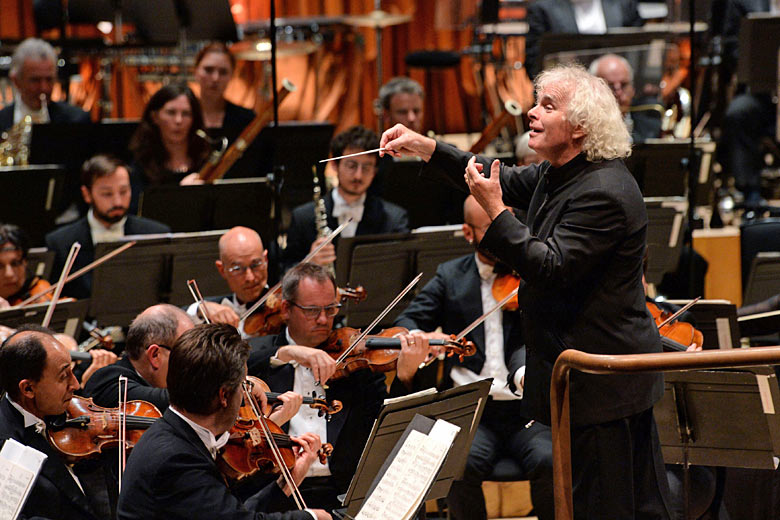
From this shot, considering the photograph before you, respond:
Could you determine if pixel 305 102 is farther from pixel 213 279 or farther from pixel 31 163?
pixel 213 279

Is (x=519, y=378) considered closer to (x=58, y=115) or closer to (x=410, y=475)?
(x=410, y=475)

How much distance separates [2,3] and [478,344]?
5871 mm

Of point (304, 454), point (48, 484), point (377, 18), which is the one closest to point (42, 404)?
point (48, 484)

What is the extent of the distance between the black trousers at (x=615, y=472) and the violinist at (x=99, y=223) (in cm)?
250

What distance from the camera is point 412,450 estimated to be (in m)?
2.48

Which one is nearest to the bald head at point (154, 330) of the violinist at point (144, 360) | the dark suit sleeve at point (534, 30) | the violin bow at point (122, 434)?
the violinist at point (144, 360)

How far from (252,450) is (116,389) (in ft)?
1.92

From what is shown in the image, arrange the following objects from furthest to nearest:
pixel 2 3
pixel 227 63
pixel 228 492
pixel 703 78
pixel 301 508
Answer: pixel 2 3
pixel 703 78
pixel 227 63
pixel 301 508
pixel 228 492

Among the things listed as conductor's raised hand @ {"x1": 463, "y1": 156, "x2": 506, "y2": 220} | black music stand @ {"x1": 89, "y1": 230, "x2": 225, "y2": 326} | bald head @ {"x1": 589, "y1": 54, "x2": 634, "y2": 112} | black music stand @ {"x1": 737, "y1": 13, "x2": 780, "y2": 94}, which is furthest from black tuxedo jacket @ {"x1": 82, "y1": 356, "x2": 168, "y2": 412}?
black music stand @ {"x1": 737, "y1": 13, "x2": 780, "y2": 94}

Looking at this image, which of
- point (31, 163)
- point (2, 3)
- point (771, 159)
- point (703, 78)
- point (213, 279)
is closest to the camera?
point (213, 279)

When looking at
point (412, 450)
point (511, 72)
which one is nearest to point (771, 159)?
point (511, 72)

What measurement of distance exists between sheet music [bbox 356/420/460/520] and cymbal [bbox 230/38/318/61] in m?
5.10

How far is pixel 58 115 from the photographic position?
5613 mm

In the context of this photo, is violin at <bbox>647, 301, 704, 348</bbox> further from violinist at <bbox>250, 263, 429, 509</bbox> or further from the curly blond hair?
the curly blond hair
